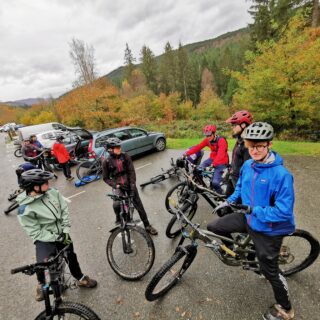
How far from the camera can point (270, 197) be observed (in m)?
2.28

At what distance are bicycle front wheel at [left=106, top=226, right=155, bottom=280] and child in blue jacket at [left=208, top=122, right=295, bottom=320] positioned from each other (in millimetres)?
1694

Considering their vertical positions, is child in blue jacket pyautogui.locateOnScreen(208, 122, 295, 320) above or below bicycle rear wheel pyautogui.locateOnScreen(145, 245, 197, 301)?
above

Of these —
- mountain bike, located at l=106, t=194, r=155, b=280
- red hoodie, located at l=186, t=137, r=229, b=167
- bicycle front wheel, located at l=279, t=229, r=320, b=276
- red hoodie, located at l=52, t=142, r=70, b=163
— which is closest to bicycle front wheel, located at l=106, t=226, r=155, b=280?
mountain bike, located at l=106, t=194, r=155, b=280

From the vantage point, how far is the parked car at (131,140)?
29.7 ft

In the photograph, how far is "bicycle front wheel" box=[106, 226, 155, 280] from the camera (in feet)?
11.1

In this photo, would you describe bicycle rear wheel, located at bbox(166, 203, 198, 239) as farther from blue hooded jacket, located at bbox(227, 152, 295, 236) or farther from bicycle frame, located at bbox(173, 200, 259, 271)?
blue hooded jacket, located at bbox(227, 152, 295, 236)

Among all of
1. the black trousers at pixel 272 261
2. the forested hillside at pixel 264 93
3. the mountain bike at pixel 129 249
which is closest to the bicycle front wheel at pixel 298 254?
the black trousers at pixel 272 261

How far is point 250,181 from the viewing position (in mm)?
2439

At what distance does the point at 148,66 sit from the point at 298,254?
51092mm

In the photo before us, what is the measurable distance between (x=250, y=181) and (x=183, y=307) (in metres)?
2.00

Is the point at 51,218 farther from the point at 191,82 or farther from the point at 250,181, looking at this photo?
the point at 191,82

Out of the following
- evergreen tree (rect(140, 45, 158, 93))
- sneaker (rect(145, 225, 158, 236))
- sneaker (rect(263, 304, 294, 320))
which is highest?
evergreen tree (rect(140, 45, 158, 93))

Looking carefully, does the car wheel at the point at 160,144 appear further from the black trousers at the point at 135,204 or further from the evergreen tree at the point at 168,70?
the evergreen tree at the point at 168,70

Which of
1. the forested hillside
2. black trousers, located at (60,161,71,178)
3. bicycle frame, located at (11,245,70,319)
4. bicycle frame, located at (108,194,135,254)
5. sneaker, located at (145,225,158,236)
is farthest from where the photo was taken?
the forested hillside
